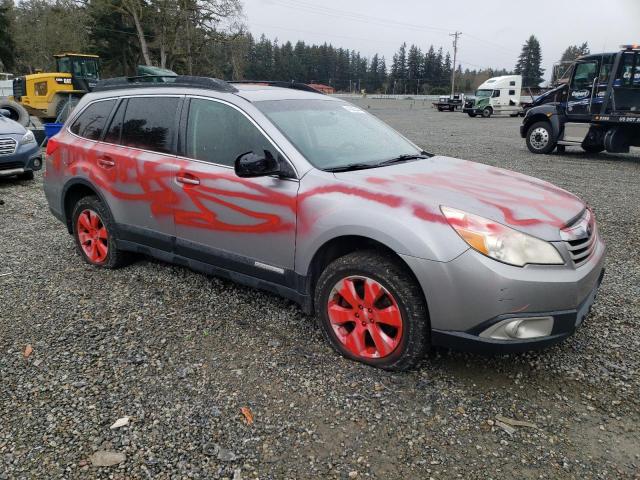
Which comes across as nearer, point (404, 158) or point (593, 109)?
point (404, 158)

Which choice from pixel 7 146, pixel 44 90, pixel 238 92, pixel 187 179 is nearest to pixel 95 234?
pixel 187 179

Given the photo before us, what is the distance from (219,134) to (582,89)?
12899 millimetres

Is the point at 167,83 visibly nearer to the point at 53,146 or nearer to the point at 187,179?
the point at 187,179

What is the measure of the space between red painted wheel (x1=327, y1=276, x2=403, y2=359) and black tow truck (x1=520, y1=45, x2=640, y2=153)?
12428 millimetres

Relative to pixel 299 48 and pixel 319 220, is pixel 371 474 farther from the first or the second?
pixel 299 48

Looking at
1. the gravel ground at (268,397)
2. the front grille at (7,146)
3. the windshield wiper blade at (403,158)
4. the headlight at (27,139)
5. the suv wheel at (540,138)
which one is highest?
the suv wheel at (540,138)

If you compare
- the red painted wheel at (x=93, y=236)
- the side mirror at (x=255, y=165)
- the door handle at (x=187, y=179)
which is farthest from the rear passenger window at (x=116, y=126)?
the side mirror at (x=255, y=165)

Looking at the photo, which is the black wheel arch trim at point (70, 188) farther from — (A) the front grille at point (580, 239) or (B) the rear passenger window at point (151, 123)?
(A) the front grille at point (580, 239)

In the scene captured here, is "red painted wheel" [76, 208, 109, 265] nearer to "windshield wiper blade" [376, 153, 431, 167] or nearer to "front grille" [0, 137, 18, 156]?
"windshield wiper blade" [376, 153, 431, 167]

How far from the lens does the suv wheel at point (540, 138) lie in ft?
47.5

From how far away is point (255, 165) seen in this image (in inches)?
128

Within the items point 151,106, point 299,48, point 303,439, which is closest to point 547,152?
point 151,106

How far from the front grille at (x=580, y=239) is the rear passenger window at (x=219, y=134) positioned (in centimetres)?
188

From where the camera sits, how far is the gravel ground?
7.95ft
